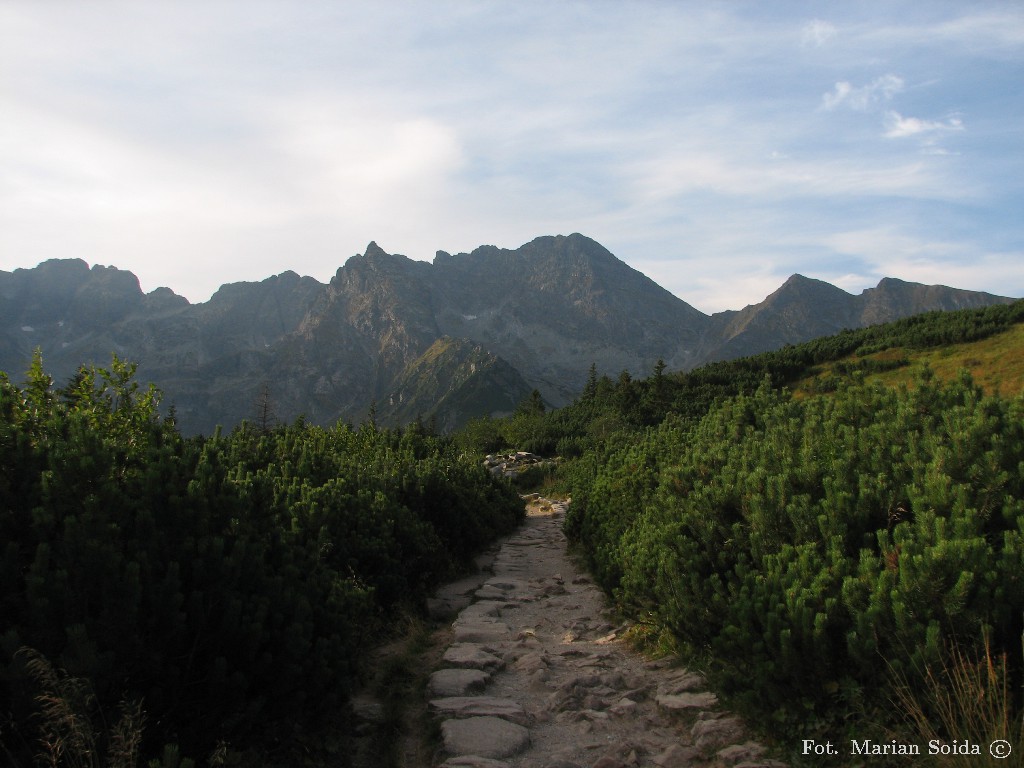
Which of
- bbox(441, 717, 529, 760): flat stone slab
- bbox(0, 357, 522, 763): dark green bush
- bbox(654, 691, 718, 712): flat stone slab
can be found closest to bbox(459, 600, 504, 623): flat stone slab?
bbox(0, 357, 522, 763): dark green bush

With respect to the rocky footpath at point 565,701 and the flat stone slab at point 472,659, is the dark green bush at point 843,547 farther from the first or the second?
the flat stone slab at point 472,659

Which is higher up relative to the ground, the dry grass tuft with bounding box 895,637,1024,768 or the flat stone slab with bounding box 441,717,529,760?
the dry grass tuft with bounding box 895,637,1024,768

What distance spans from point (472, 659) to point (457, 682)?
61 cm

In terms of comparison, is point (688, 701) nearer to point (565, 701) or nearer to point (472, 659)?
point (565, 701)

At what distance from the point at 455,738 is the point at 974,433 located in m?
4.64

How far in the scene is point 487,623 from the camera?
8.46 m

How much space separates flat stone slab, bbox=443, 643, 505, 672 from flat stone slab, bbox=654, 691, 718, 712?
1820mm

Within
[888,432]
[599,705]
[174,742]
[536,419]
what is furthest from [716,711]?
[536,419]

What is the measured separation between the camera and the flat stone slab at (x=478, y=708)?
554 centimetres

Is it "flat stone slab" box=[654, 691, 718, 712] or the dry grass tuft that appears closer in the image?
the dry grass tuft

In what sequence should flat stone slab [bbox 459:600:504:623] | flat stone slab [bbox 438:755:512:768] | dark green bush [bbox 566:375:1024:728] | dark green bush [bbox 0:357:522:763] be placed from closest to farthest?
1. dark green bush [bbox 0:357:522:763]
2. dark green bush [bbox 566:375:1024:728]
3. flat stone slab [bbox 438:755:512:768]
4. flat stone slab [bbox 459:600:504:623]

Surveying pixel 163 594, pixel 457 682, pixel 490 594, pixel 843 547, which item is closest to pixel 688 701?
pixel 843 547

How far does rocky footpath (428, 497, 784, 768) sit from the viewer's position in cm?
477

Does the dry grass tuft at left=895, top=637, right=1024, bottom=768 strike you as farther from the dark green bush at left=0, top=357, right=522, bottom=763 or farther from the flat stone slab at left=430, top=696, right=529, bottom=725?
the dark green bush at left=0, top=357, right=522, bottom=763
